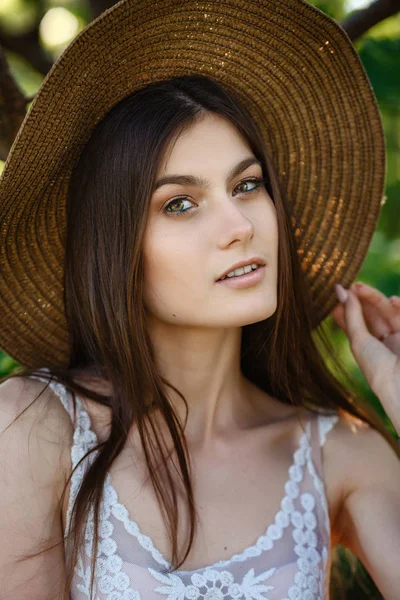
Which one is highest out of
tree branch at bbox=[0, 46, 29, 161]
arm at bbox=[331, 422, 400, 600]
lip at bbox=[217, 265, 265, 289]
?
tree branch at bbox=[0, 46, 29, 161]

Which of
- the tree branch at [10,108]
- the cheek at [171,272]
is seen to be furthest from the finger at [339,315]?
the tree branch at [10,108]

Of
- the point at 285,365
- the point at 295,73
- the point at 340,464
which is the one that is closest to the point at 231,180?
the point at 295,73

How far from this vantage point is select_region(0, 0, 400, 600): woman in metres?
1.96

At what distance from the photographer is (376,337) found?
2.58 meters

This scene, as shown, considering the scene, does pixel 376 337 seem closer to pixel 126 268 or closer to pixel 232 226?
pixel 232 226

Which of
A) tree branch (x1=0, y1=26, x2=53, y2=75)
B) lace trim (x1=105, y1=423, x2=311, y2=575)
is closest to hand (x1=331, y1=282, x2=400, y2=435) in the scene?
lace trim (x1=105, y1=423, x2=311, y2=575)

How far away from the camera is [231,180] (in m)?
2.08

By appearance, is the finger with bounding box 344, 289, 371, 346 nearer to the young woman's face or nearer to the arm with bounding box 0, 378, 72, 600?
the young woman's face

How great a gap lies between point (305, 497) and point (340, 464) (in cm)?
18

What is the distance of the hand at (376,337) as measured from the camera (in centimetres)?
231

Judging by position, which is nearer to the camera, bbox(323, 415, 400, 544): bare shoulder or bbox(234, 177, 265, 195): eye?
bbox(234, 177, 265, 195): eye

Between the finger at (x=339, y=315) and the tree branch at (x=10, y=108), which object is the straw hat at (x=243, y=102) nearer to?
the finger at (x=339, y=315)

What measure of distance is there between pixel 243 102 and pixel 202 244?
629 millimetres

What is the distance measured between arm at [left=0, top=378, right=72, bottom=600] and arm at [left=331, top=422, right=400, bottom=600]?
88 cm
